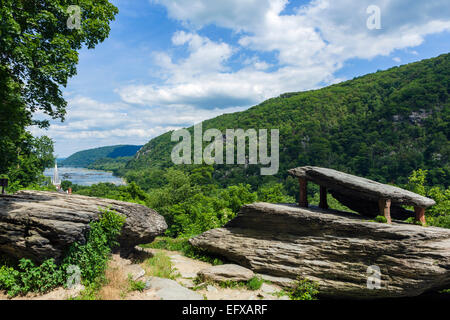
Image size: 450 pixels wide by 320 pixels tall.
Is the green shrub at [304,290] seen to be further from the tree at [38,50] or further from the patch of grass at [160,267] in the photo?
the tree at [38,50]

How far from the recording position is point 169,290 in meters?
8.83

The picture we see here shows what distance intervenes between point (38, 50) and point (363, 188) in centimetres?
1382

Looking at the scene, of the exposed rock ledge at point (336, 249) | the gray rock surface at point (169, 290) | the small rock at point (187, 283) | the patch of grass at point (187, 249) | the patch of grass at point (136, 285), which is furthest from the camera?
the patch of grass at point (187, 249)

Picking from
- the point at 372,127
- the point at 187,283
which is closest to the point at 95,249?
the point at 187,283

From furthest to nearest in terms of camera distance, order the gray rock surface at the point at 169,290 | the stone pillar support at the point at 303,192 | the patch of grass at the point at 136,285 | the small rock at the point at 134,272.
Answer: the stone pillar support at the point at 303,192, the small rock at the point at 134,272, the patch of grass at the point at 136,285, the gray rock surface at the point at 169,290

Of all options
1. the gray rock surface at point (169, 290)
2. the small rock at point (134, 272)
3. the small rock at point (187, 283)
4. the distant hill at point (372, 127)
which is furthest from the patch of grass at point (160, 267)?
the distant hill at point (372, 127)

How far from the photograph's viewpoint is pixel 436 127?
79875 mm

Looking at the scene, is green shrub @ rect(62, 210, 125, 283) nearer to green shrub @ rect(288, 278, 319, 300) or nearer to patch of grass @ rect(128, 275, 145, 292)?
patch of grass @ rect(128, 275, 145, 292)

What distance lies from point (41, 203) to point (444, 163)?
91.0m

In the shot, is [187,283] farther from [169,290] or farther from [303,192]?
A: [303,192]

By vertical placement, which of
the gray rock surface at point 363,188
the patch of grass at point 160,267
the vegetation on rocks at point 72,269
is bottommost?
the patch of grass at point 160,267

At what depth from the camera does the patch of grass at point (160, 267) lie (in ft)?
34.1

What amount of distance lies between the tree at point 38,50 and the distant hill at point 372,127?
243ft

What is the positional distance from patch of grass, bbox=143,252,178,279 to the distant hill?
70.0 m
